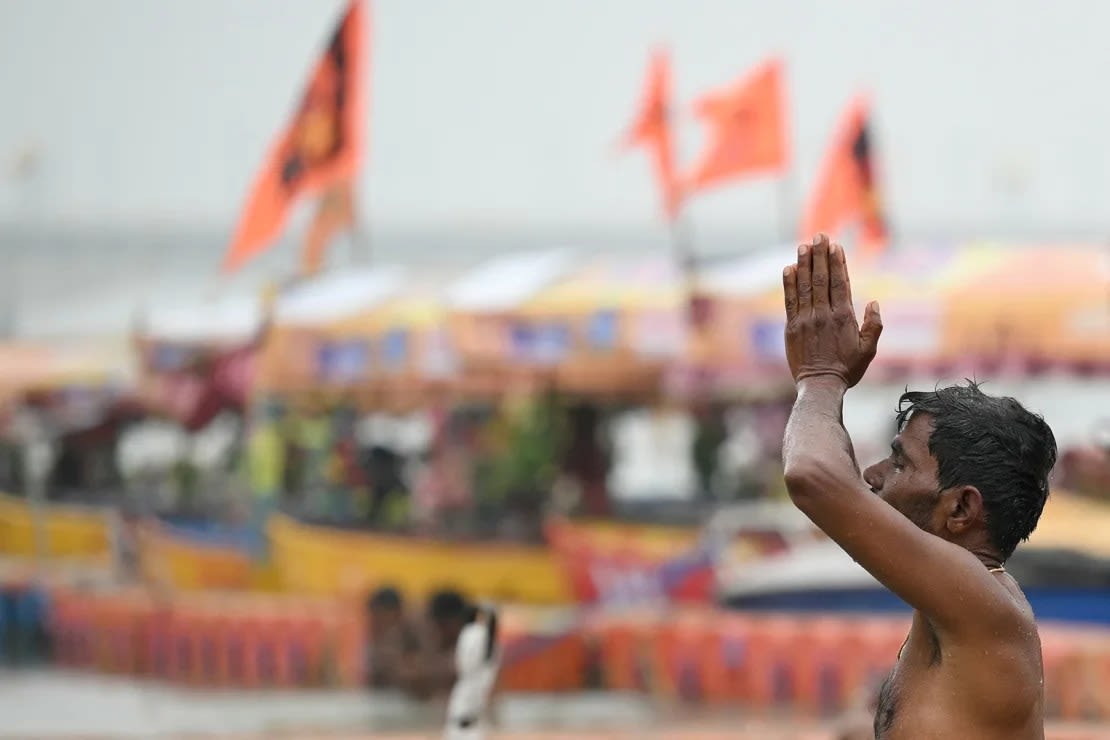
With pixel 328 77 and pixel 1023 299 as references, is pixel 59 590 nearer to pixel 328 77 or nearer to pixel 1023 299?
pixel 328 77

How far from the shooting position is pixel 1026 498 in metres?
2.49

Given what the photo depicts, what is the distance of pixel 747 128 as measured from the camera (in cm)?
1426

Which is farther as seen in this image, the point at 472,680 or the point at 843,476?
the point at 472,680

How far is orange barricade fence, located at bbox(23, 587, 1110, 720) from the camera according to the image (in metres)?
11.7

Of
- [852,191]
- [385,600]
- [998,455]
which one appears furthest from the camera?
[852,191]

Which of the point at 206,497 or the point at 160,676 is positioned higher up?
the point at 206,497

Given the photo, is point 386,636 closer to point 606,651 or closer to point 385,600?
point 385,600

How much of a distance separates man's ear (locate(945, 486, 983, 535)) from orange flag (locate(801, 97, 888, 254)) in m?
11.7

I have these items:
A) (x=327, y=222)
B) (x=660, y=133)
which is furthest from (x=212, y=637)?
(x=660, y=133)

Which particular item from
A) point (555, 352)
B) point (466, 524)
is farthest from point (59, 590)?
point (555, 352)

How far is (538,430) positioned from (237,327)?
281cm

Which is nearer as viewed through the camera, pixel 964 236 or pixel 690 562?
pixel 690 562

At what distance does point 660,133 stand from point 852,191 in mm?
1593

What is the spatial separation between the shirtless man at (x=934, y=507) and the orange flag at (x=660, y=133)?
12.0 metres
